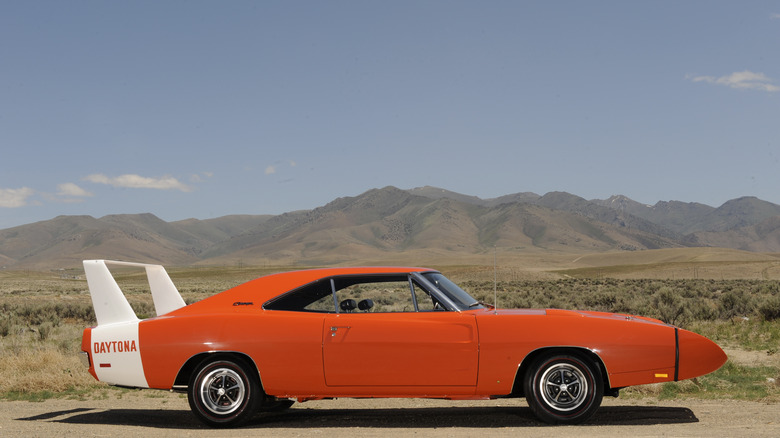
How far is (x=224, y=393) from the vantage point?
25.5ft

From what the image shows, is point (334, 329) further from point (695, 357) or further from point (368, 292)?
point (695, 357)

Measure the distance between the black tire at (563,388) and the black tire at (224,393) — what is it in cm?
286

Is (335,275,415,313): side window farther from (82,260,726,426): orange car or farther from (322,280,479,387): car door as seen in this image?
(322,280,479,387): car door

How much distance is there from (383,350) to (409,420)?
3.69 ft

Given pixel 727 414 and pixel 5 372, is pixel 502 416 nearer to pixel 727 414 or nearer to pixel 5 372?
pixel 727 414

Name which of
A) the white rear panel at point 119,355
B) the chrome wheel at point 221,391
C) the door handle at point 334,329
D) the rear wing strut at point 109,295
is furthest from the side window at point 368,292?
the white rear panel at point 119,355

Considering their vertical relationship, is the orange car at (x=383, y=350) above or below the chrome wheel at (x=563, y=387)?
above

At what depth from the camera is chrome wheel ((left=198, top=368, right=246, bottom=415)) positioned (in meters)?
7.77

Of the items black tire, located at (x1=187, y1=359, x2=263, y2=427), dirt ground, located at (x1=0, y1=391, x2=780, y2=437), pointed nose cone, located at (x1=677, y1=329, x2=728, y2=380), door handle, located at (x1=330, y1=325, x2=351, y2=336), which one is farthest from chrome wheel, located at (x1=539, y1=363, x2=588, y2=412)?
black tire, located at (x1=187, y1=359, x2=263, y2=427)

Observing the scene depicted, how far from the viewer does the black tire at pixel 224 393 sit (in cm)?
775

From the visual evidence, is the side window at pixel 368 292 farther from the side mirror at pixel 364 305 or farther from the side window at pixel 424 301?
the side window at pixel 424 301

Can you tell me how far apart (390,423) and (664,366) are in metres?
2.92

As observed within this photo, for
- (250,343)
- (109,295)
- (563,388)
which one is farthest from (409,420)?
(109,295)

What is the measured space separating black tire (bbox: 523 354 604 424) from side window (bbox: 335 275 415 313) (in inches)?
58.3
